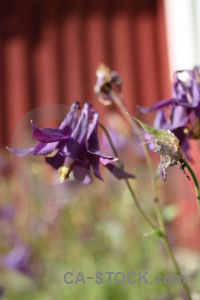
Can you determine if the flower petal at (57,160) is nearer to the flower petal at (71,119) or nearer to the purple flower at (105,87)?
the flower petal at (71,119)

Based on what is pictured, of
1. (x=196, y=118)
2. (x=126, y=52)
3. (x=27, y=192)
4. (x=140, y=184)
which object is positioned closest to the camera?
(x=196, y=118)

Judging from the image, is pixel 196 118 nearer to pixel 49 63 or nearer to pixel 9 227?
pixel 9 227

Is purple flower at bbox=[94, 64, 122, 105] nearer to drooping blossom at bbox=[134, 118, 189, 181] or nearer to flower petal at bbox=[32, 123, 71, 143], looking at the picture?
flower petal at bbox=[32, 123, 71, 143]

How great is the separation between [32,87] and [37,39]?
33cm

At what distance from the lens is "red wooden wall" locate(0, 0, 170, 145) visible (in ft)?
12.1

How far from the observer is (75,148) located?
640mm

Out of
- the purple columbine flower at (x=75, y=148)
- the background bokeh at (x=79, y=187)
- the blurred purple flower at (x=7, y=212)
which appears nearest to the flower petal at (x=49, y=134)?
the purple columbine flower at (x=75, y=148)

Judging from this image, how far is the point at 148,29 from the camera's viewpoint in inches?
145

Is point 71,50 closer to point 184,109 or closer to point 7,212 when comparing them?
point 7,212

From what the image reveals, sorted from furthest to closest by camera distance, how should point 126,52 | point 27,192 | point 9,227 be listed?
point 126,52 → point 27,192 → point 9,227

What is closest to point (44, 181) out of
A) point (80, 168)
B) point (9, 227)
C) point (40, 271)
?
point (9, 227)

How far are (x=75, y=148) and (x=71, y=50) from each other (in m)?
3.17

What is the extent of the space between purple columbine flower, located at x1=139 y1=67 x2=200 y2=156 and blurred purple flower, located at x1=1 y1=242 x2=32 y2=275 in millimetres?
925

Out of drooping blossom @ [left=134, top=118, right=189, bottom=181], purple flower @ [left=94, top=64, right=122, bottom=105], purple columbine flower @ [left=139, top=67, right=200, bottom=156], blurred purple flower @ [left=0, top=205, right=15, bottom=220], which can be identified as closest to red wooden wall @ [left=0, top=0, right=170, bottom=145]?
blurred purple flower @ [left=0, top=205, right=15, bottom=220]
